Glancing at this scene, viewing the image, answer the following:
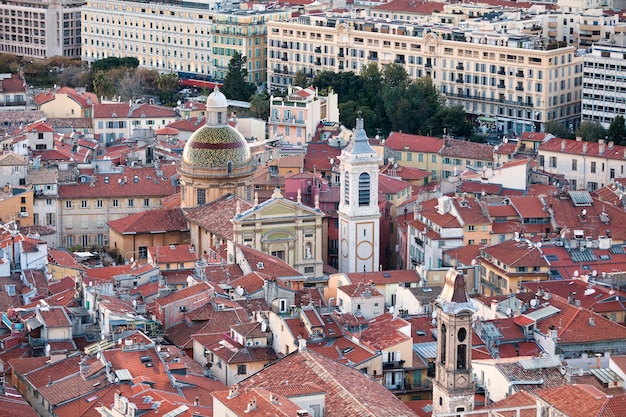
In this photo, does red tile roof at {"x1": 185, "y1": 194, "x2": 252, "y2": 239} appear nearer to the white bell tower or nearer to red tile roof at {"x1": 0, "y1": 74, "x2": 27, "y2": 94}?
the white bell tower

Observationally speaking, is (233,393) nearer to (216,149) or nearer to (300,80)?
(216,149)

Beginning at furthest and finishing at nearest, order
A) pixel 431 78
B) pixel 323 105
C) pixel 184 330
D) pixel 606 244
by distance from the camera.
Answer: pixel 431 78 → pixel 323 105 → pixel 606 244 → pixel 184 330

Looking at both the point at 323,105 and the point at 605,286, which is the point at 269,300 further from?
the point at 323,105

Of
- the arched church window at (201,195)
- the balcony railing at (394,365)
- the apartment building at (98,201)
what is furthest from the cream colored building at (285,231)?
the balcony railing at (394,365)

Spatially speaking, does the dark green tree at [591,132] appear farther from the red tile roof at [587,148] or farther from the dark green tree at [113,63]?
the dark green tree at [113,63]

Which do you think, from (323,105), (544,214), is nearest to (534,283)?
(544,214)
